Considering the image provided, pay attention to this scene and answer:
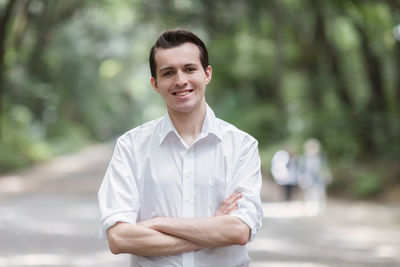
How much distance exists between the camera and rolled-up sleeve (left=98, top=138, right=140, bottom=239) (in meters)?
3.00

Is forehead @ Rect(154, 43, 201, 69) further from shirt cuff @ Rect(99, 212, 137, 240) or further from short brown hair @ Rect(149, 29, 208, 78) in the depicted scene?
shirt cuff @ Rect(99, 212, 137, 240)

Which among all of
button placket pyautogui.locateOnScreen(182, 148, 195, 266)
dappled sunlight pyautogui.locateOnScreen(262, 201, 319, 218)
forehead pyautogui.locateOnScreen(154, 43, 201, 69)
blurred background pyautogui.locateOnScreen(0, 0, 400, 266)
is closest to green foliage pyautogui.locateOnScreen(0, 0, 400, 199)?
blurred background pyautogui.locateOnScreen(0, 0, 400, 266)

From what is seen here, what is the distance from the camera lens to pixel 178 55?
117 inches

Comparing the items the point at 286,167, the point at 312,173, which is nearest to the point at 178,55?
the point at 312,173

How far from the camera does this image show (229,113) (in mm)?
33406

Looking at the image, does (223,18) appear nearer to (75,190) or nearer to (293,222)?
(75,190)

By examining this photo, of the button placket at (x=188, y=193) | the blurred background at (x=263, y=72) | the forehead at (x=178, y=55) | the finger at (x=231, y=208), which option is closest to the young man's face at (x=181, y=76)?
the forehead at (x=178, y=55)

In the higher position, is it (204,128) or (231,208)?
(204,128)

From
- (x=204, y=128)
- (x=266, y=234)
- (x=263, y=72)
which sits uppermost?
(x=263, y=72)

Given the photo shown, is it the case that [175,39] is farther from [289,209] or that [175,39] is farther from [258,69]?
[258,69]

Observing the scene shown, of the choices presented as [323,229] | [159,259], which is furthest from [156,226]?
[323,229]

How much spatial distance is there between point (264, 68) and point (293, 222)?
59.4 ft

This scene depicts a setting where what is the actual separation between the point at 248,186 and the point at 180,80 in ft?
1.96

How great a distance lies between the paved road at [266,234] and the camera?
9320 millimetres
